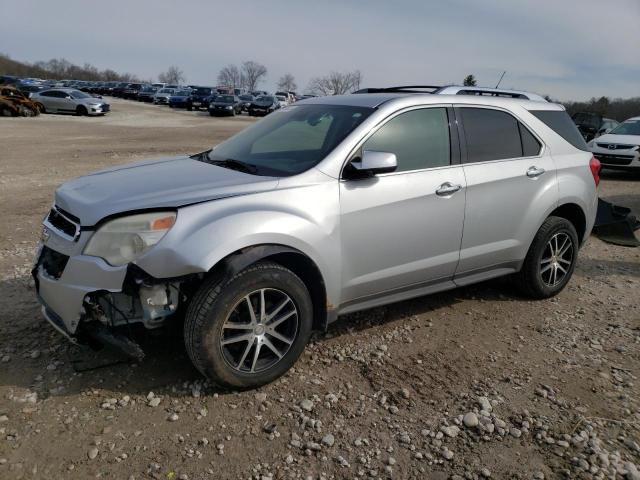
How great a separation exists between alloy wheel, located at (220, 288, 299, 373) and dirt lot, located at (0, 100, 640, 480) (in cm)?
23

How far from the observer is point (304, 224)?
120 inches

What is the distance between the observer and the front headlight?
271 cm

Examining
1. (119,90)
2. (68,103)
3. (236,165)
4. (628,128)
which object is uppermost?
(119,90)

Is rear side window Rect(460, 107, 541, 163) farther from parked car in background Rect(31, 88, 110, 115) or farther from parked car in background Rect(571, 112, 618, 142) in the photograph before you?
parked car in background Rect(31, 88, 110, 115)

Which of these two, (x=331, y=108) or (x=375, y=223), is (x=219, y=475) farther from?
(x=331, y=108)

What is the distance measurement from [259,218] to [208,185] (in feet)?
1.36

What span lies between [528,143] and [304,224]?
7.88 ft

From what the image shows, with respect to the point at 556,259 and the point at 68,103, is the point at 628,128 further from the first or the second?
the point at 68,103

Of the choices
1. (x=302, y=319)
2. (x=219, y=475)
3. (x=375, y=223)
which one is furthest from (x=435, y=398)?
(x=219, y=475)

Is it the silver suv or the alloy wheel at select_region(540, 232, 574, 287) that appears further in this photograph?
the alloy wheel at select_region(540, 232, 574, 287)

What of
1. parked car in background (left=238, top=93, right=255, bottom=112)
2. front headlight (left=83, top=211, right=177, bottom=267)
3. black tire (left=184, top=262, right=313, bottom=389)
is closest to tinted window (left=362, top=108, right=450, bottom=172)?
black tire (left=184, top=262, right=313, bottom=389)

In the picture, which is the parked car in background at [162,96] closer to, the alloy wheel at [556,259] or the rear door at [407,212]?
the alloy wheel at [556,259]

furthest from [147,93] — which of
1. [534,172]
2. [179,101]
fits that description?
[534,172]

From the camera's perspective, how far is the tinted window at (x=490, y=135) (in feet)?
12.9
